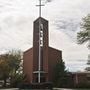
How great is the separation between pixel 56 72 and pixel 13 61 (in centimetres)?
1837

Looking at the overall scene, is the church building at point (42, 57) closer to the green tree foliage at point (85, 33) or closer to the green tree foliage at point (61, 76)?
the green tree foliage at point (61, 76)

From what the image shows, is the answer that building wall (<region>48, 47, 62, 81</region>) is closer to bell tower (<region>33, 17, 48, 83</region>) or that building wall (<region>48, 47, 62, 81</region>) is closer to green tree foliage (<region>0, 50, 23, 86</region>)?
bell tower (<region>33, 17, 48, 83</region>)

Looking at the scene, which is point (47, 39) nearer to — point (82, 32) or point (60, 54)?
point (60, 54)

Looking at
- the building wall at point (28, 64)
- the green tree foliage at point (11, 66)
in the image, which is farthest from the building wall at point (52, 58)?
the green tree foliage at point (11, 66)

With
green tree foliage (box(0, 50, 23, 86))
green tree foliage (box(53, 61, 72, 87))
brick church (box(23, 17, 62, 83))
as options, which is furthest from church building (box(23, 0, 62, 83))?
green tree foliage (box(0, 50, 23, 86))

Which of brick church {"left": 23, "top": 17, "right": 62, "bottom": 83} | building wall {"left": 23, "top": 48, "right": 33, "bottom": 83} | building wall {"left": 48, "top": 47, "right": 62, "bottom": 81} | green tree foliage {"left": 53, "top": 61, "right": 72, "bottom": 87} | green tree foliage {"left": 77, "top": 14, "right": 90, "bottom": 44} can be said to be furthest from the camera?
building wall {"left": 23, "top": 48, "right": 33, "bottom": 83}

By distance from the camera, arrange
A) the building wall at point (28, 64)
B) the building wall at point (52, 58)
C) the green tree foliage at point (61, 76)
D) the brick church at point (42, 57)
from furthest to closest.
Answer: the building wall at point (28, 64)
the building wall at point (52, 58)
the brick church at point (42, 57)
the green tree foliage at point (61, 76)

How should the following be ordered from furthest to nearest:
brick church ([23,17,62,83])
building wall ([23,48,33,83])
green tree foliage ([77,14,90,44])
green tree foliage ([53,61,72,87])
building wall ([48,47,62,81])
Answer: building wall ([23,48,33,83]) < building wall ([48,47,62,81]) < brick church ([23,17,62,83]) < green tree foliage ([53,61,72,87]) < green tree foliage ([77,14,90,44])

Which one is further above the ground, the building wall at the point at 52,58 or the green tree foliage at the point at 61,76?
the building wall at the point at 52,58

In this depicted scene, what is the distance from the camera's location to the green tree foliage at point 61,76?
215 ft

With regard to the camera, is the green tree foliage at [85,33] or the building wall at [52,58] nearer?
the green tree foliage at [85,33]

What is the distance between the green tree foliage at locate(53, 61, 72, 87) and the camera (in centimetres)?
6550

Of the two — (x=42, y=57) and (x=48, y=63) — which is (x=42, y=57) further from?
(x=48, y=63)

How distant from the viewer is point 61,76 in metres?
66.7
